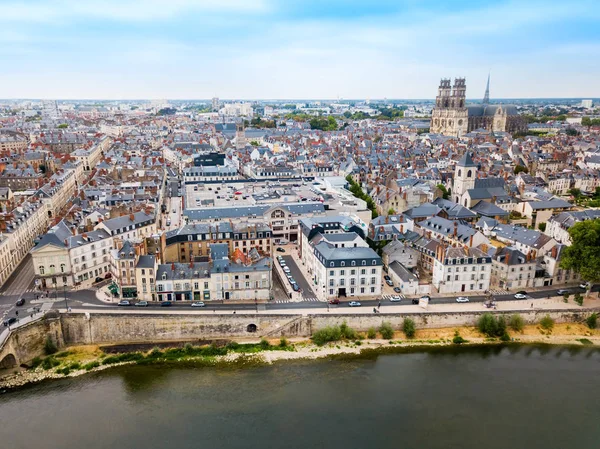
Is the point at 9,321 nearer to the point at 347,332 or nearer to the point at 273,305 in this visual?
the point at 273,305

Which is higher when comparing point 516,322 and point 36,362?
point 516,322

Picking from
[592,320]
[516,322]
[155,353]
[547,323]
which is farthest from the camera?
[592,320]

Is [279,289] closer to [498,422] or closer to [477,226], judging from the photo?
[498,422]

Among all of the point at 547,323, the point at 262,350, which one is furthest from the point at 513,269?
the point at 262,350

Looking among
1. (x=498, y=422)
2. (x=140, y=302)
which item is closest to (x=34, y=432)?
(x=140, y=302)

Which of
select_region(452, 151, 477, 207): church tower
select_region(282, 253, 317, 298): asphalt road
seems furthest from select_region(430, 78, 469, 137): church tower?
select_region(282, 253, 317, 298): asphalt road

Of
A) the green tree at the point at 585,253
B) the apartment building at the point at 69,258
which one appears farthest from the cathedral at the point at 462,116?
the apartment building at the point at 69,258

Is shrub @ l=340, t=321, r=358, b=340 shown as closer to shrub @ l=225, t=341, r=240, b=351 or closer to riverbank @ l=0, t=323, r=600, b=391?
riverbank @ l=0, t=323, r=600, b=391
